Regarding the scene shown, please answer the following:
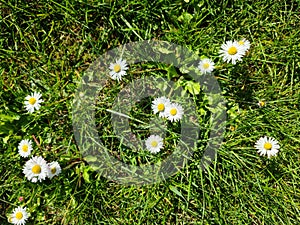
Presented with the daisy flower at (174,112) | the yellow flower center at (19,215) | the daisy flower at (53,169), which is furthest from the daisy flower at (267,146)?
the yellow flower center at (19,215)

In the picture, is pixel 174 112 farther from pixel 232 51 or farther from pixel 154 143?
pixel 232 51

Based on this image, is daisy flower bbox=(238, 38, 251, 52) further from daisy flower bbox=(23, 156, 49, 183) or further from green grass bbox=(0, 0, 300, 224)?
daisy flower bbox=(23, 156, 49, 183)

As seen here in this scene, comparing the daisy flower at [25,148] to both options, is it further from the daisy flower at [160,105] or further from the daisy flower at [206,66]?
the daisy flower at [206,66]

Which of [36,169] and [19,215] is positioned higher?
[36,169]

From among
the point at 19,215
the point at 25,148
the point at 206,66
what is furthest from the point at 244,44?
the point at 19,215

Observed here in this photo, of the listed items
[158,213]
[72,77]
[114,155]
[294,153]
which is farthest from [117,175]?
[294,153]
